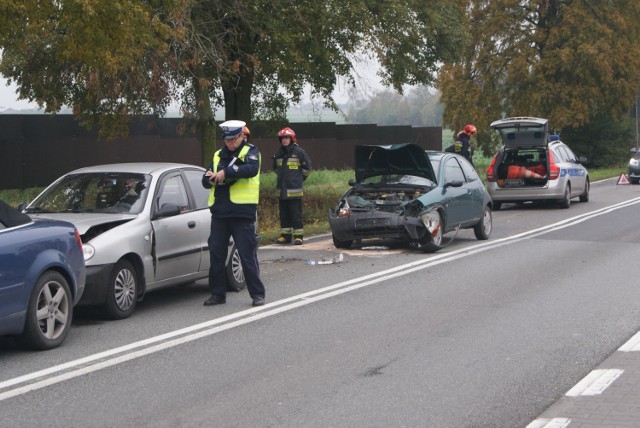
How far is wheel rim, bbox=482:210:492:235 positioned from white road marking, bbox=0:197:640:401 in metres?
2.31

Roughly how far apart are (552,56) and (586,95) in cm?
217

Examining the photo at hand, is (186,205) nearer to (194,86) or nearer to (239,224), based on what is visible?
(239,224)

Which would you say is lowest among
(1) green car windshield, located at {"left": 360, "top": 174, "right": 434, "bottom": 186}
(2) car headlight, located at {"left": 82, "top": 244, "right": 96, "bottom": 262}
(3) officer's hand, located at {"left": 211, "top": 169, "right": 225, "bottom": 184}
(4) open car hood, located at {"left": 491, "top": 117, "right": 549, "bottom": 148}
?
(2) car headlight, located at {"left": 82, "top": 244, "right": 96, "bottom": 262}

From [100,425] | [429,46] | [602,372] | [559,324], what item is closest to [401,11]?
[429,46]

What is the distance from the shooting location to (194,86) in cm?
2200

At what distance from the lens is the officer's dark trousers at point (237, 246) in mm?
10359

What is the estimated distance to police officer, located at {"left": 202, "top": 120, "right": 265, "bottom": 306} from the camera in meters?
10.4

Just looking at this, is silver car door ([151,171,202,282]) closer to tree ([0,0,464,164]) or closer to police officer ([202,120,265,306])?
police officer ([202,120,265,306])

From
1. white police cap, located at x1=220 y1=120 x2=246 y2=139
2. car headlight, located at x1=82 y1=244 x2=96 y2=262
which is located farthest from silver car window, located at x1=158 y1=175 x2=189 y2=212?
car headlight, located at x1=82 y1=244 x2=96 y2=262

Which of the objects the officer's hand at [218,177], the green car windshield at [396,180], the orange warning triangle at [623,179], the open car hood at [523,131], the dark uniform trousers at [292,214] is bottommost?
the orange warning triangle at [623,179]

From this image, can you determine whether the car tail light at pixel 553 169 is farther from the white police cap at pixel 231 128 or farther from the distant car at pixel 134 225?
the white police cap at pixel 231 128

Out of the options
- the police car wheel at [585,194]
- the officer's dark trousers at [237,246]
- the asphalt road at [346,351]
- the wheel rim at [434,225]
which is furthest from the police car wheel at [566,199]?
the officer's dark trousers at [237,246]

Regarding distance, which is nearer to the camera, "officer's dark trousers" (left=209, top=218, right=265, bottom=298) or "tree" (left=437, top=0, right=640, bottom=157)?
"officer's dark trousers" (left=209, top=218, right=265, bottom=298)

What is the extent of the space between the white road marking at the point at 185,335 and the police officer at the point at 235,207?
17.8 inches
